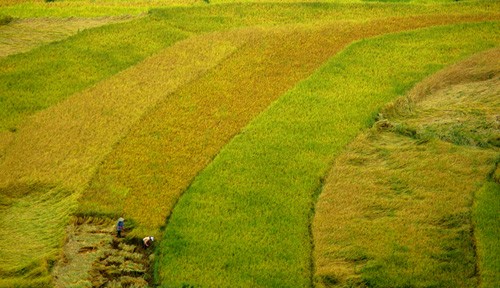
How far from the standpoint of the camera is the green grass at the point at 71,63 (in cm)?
1692

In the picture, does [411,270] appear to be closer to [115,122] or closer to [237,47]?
[115,122]

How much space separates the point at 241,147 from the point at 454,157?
4682 millimetres

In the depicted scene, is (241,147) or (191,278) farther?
(241,147)

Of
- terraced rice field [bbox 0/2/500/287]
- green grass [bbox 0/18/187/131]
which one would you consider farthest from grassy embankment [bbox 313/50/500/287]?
green grass [bbox 0/18/187/131]

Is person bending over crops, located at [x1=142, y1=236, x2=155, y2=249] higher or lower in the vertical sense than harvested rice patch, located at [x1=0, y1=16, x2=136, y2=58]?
lower

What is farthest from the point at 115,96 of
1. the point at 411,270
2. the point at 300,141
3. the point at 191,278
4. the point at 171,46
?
the point at 411,270

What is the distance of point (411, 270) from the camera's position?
35.9 ft

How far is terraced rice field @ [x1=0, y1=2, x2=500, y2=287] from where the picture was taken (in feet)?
37.9

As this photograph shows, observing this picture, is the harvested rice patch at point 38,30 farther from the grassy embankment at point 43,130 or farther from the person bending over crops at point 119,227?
the person bending over crops at point 119,227

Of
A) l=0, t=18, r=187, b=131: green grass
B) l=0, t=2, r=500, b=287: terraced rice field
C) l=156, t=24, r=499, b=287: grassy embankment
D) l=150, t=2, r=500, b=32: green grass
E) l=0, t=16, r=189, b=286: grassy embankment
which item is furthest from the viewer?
l=150, t=2, r=500, b=32: green grass

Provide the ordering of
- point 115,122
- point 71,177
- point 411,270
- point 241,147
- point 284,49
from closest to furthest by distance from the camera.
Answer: point 411,270 < point 71,177 < point 241,147 < point 115,122 < point 284,49

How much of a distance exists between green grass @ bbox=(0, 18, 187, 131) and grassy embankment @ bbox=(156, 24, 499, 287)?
5.24 metres

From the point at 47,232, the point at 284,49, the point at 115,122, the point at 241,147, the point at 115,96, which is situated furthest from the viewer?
the point at 284,49

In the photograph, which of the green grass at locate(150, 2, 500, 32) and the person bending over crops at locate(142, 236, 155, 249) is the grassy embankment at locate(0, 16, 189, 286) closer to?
the green grass at locate(150, 2, 500, 32)
